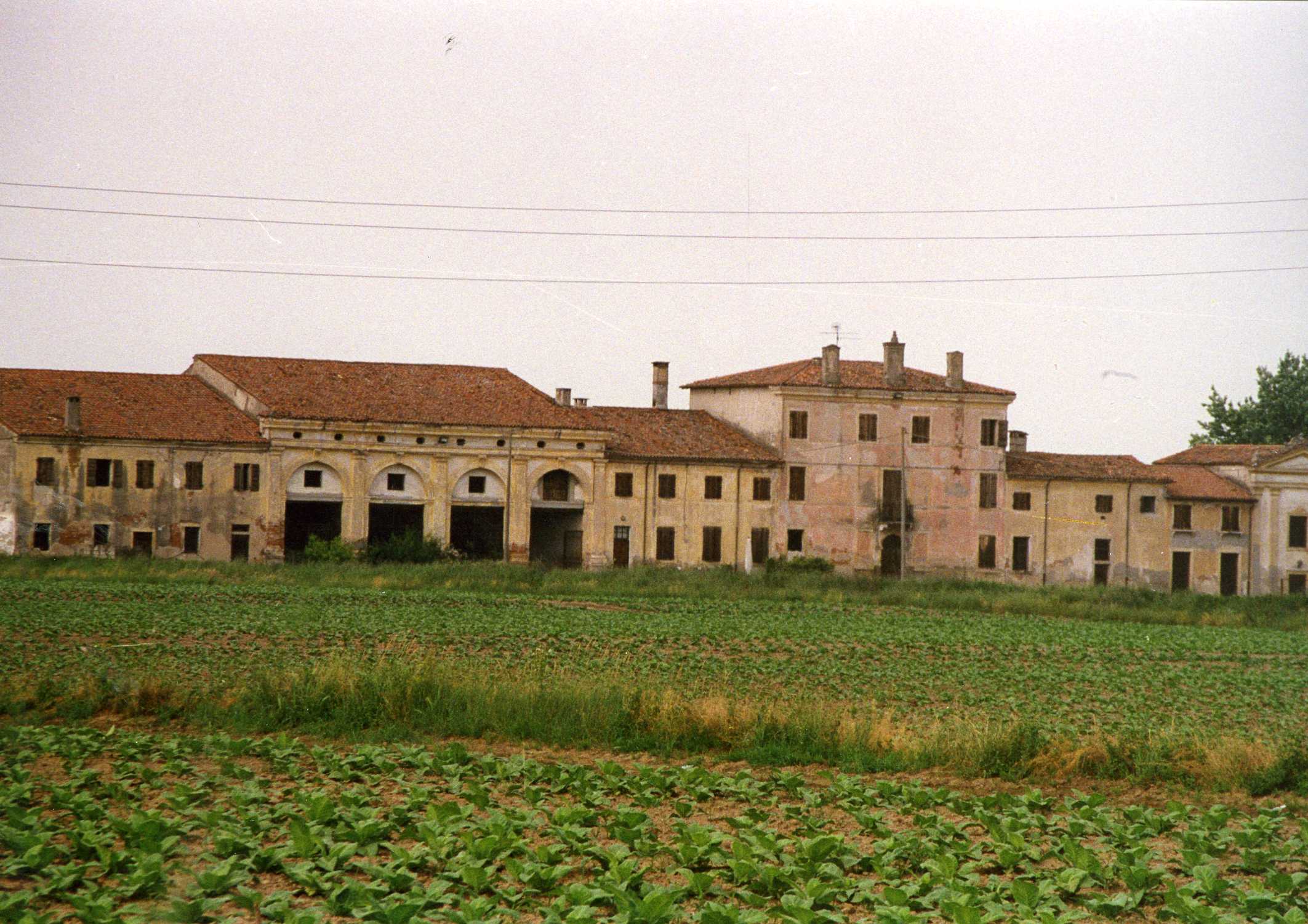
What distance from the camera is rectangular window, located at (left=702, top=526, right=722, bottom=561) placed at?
165 ft

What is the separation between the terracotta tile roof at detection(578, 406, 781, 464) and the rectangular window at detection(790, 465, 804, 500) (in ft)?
2.81

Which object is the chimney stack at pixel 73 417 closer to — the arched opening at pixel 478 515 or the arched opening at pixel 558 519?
the arched opening at pixel 478 515

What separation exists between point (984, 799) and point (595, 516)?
122 feet

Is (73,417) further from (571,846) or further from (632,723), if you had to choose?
(571,846)

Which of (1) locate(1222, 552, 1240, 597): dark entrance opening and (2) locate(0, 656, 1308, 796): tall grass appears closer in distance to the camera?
(2) locate(0, 656, 1308, 796): tall grass

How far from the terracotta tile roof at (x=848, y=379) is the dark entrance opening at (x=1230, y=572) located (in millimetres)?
10595

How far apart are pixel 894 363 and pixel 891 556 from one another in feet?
23.7

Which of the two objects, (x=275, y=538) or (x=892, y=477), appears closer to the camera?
(x=275, y=538)

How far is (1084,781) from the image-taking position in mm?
13867

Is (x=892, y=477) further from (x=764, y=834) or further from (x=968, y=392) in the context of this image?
(x=764, y=834)

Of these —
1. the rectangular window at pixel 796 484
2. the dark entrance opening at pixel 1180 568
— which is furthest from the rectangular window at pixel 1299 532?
the rectangular window at pixel 796 484

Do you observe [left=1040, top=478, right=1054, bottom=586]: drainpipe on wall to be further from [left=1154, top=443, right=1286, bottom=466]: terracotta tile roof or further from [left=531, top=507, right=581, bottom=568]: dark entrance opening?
[left=531, top=507, right=581, bottom=568]: dark entrance opening

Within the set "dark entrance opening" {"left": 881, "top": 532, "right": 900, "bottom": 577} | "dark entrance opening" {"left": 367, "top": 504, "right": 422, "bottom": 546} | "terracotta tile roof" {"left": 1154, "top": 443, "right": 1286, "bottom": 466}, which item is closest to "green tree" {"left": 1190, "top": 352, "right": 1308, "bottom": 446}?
"terracotta tile roof" {"left": 1154, "top": 443, "right": 1286, "bottom": 466}

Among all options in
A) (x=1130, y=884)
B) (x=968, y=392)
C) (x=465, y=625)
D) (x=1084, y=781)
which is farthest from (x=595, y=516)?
(x=1130, y=884)
